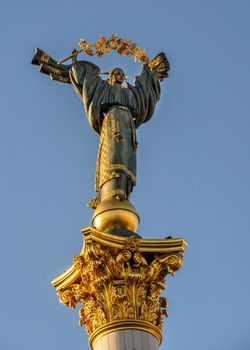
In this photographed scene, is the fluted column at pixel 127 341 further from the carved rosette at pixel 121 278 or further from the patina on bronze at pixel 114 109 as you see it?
the patina on bronze at pixel 114 109

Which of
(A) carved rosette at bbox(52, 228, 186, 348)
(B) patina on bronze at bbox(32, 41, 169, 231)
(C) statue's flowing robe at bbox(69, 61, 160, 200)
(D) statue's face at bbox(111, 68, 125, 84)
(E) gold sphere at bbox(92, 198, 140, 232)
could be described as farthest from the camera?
(D) statue's face at bbox(111, 68, 125, 84)

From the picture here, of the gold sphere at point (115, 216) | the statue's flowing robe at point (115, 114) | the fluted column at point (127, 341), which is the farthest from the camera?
the statue's flowing robe at point (115, 114)

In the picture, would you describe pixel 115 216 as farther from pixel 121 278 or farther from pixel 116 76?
pixel 116 76

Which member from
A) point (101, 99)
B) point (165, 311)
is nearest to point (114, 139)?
point (101, 99)

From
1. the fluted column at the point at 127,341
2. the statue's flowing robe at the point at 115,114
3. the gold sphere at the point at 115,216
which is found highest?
the statue's flowing robe at the point at 115,114

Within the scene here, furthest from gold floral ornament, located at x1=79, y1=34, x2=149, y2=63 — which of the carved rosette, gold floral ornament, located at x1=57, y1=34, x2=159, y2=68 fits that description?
the carved rosette

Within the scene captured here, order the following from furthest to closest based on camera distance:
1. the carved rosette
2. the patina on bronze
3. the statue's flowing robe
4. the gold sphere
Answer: the statue's flowing robe < the patina on bronze < the gold sphere < the carved rosette

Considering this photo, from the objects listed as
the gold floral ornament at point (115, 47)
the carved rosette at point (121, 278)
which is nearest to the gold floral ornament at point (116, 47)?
the gold floral ornament at point (115, 47)

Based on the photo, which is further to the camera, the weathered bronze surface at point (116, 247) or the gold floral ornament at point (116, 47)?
the gold floral ornament at point (116, 47)

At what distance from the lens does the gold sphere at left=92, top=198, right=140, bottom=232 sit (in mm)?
17031

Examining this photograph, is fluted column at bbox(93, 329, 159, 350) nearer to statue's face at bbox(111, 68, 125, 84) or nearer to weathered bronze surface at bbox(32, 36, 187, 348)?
weathered bronze surface at bbox(32, 36, 187, 348)

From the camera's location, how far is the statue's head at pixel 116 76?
66.8ft

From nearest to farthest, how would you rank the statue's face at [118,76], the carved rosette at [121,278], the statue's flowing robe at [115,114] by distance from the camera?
the carved rosette at [121,278]
the statue's flowing robe at [115,114]
the statue's face at [118,76]

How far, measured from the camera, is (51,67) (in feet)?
67.3
